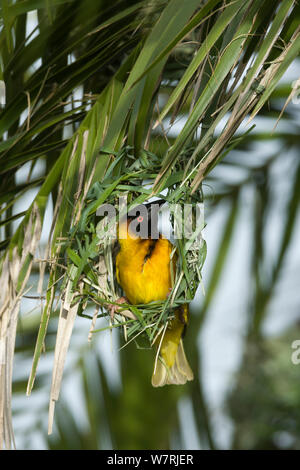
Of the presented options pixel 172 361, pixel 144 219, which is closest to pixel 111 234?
pixel 144 219

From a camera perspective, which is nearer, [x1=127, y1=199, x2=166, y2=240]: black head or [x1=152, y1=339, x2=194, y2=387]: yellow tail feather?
[x1=127, y1=199, x2=166, y2=240]: black head

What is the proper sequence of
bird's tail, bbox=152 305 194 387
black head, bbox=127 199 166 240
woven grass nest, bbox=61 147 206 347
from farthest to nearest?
bird's tail, bbox=152 305 194 387 < black head, bbox=127 199 166 240 < woven grass nest, bbox=61 147 206 347

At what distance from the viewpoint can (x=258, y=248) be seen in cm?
247

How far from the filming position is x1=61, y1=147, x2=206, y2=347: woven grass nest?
1380 millimetres

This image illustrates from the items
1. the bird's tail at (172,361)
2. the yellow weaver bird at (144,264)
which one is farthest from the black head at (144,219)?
the bird's tail at (172,361)

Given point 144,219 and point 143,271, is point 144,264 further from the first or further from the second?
point 144,219

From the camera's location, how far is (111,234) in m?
1.53

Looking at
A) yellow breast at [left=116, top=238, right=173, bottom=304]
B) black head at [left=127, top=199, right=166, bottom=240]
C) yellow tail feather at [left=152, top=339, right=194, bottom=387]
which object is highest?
black head at [left=127, top=199, right=166, bottom=240]

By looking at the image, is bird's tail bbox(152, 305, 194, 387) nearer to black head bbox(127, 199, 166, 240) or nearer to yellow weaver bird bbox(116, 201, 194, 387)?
yellow weaver bird bbox(116, 201, 194, 387)

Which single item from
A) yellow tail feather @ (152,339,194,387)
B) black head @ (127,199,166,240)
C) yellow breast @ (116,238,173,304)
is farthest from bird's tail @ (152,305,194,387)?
black head @ (127,199,166,240)

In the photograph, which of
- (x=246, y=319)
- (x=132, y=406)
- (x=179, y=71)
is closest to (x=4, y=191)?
(x=179, y=71)

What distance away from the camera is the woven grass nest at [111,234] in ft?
4.53

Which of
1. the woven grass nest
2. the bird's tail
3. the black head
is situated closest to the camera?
the woven grass nest

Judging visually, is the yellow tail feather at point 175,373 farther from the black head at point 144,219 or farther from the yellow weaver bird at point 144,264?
the black head at point 144,219
